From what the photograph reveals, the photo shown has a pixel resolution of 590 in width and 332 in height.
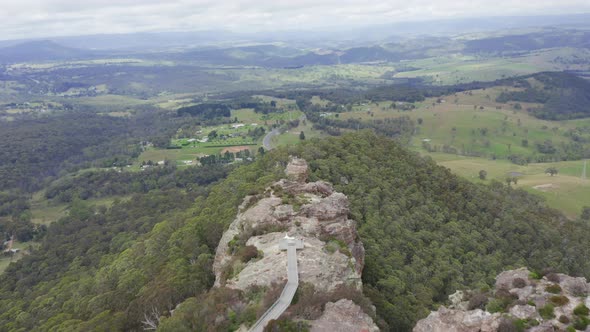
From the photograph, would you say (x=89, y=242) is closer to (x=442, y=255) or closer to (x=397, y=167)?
(x=397, y=167)

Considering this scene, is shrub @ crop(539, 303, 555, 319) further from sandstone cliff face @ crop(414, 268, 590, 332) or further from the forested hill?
the forested hill

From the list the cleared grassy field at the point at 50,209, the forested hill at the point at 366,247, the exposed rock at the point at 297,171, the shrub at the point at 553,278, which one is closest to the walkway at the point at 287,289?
the forested hill at the point at 366,247

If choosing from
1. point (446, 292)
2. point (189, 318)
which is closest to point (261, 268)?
point (189, 318)

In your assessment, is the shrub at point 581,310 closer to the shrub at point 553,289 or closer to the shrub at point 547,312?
the shrub at point 547,312

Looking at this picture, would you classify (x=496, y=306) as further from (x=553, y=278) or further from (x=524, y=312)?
(x=553, y=278)

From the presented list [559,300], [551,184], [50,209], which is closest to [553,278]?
[559,300]

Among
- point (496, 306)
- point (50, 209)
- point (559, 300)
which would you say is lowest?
point (50, 209)

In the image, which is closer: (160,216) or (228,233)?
(228,233)
